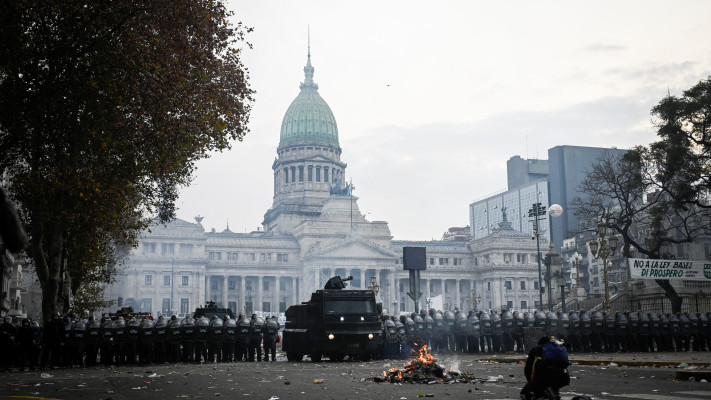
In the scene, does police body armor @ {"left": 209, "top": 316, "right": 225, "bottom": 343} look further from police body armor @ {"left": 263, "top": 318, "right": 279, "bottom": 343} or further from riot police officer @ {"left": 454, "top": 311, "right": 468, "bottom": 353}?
riot police officer @ {"left": 454, "top": 311, "right": 468, "bottom": 353}

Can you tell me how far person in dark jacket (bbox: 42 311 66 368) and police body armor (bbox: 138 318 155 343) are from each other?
277 centimetres

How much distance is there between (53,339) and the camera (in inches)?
945

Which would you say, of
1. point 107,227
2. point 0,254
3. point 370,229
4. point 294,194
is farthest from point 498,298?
point 0,254

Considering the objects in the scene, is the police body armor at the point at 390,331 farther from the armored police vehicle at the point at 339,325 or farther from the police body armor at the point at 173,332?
the police body armor at the point at 173,332

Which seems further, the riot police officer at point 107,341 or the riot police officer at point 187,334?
the riot police officer at point 187,334

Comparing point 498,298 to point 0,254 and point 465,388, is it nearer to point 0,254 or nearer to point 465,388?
point 465,388

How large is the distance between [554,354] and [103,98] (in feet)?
50.1

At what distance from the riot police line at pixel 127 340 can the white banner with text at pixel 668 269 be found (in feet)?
50.1

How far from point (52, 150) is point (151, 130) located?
10.4ft

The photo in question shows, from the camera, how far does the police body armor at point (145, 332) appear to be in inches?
1051

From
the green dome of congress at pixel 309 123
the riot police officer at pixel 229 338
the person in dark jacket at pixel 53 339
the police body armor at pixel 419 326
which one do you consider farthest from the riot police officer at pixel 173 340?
the green dome of congress at pixel 309 123

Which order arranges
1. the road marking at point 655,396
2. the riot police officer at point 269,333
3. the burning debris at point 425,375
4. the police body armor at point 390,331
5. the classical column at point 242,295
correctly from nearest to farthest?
the road marking at point 655,396, the burning debris at point 425,375, the riot police officer at point 269,333, the police body armor at point 390,331, the classical column at point 242,295

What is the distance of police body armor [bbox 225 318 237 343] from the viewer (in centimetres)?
2797

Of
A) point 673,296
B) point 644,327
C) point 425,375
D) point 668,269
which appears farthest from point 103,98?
point 673,296
